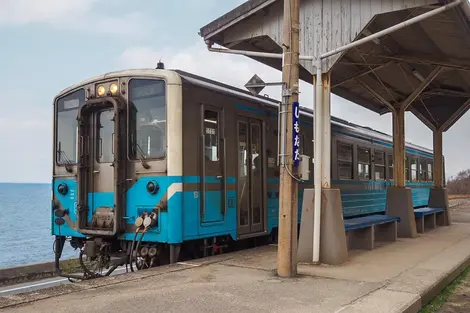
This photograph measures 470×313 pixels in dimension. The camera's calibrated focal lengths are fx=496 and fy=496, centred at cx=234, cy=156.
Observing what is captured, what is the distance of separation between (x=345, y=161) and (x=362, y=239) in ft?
11.9

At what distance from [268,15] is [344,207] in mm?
5933

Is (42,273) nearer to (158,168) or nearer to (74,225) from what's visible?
(74,225)

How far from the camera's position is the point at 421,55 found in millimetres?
10312

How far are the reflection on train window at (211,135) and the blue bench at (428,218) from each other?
274 inches

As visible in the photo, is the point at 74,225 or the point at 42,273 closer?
the point at 74,225

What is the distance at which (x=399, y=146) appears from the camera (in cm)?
1222

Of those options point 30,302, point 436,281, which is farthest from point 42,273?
point 436,281

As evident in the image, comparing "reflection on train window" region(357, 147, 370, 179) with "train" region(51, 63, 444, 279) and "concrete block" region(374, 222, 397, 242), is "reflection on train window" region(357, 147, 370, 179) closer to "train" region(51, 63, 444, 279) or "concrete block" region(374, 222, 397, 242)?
"concrete block" region(374, 222, 397, 242)

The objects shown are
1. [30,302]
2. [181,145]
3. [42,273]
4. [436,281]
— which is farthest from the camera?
[42,273]

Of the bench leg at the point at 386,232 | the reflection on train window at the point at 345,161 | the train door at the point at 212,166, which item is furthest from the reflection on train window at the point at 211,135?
the reflection on train window at the point at 345,161

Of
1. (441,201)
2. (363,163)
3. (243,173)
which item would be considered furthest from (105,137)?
(441,201)

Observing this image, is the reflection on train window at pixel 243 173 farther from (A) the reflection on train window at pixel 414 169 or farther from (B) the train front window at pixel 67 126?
(A) the reflection on train window at pixel 414 169

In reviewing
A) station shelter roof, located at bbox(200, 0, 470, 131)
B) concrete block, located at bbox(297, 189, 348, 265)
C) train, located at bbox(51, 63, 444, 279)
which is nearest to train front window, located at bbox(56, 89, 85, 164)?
train, located at bbox(51, 63, 444, 279)

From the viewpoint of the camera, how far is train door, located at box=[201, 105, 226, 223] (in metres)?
7.99
